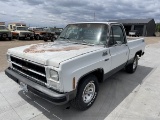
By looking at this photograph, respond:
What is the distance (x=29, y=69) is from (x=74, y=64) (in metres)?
1.05

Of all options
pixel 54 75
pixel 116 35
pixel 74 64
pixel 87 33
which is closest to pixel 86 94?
pixel 74 64

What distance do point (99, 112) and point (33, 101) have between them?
1.67 m

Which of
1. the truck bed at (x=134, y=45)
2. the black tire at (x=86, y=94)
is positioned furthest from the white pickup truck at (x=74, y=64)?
the truck bed at (x=134, y=45)

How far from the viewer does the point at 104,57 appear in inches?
157

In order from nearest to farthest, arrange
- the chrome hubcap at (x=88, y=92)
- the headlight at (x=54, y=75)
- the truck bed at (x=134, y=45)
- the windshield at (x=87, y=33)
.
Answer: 1. the headlight at (x=54, y=75)
2. the chrome hubcap at (x=88, y=92)
3. the windshield at (x=87, y=33)
4. the truck bed at (x=134, y=45)

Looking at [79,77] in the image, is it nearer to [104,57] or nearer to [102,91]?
[104,57]

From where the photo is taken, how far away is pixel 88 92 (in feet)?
12.8

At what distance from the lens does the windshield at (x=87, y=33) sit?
4.31 meters

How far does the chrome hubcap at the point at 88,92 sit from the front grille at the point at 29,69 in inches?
39.9

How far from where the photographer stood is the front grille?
325 centimetres

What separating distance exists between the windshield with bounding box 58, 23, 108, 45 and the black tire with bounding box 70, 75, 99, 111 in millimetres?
1069

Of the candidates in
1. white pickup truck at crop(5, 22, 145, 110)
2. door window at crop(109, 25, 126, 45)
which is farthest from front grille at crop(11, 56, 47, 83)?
door window at crop(109, 25, 126, 45)

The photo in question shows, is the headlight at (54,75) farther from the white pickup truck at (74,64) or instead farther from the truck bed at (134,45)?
the truck bed at (134,45)

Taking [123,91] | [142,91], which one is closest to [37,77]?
[123,91]
